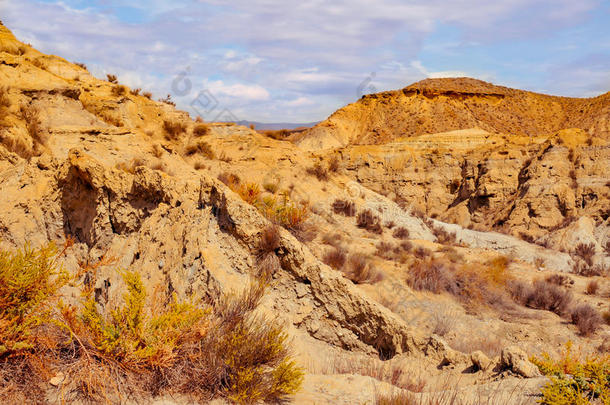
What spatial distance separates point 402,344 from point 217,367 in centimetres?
313

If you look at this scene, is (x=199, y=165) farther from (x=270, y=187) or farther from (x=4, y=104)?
(x=4, y=104)

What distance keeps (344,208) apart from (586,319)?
26.6ft

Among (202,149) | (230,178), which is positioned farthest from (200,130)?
(230,178)

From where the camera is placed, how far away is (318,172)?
16000 mm

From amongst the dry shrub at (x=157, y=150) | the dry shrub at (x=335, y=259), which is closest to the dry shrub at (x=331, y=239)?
the dry shrub at (x=335, y=259)

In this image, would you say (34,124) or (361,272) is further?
(34,124)

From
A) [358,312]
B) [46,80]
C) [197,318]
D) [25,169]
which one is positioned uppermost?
[46,80]

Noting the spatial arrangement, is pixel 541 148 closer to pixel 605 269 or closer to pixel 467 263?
pixel 605 269

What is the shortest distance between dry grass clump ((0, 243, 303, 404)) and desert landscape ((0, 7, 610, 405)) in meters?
0.01

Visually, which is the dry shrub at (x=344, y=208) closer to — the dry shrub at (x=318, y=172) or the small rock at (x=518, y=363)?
the dry shrub at (x=318, y=172)

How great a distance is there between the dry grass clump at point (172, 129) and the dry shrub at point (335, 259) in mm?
7707

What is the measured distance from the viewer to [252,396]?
9.72 feet

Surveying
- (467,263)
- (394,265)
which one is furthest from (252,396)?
(467,263)

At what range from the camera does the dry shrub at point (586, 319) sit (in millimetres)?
8165
